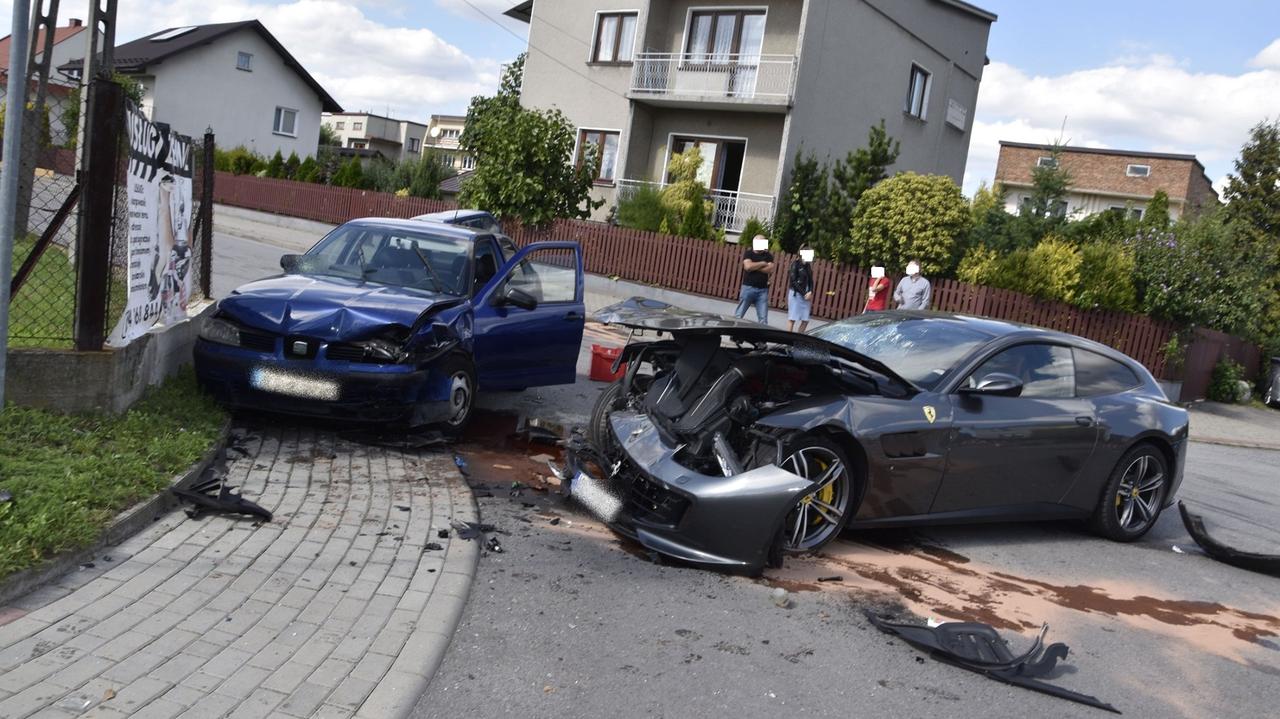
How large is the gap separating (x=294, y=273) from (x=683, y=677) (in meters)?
5.57

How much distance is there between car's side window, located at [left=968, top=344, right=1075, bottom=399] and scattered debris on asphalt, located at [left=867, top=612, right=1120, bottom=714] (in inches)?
86.2

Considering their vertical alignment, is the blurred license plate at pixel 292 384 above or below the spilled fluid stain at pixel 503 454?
above

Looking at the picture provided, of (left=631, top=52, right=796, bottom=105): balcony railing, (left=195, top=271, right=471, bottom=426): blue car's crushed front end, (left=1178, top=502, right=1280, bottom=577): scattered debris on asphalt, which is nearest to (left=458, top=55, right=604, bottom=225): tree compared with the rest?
(left=631, top=52, right=796, bottom=105): balcony railing

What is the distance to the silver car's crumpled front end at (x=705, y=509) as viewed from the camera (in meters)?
5.26

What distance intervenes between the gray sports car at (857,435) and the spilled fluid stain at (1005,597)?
8.2 inches

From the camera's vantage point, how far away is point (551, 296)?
9297mm

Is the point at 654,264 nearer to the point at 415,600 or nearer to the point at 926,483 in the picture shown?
the point at 926,483

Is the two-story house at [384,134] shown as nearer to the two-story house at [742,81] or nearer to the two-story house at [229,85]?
the two-story house at [229,85]

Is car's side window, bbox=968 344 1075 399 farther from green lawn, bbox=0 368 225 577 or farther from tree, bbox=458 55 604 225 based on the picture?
tree, bbox=458 55 604 225

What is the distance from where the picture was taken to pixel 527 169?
24.9 metres

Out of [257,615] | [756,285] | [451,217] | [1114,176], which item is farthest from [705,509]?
[1114,176]

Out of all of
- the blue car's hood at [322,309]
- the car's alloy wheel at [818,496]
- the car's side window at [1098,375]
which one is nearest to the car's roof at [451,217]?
the blue car's hood at [322,309]

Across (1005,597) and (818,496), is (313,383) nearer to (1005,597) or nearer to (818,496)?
(818,496)

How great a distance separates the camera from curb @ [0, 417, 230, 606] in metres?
4.11
